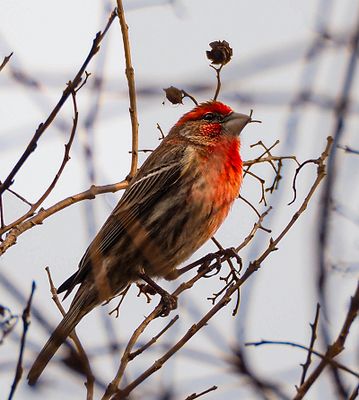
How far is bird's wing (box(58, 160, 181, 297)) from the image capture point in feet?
29.0

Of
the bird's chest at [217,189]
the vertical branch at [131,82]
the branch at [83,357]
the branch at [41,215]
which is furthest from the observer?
the bird's chest at [217,189]

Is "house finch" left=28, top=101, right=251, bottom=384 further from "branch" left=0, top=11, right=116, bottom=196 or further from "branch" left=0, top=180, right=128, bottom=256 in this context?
"branch" left=0, top=11, right=116, bottom=196

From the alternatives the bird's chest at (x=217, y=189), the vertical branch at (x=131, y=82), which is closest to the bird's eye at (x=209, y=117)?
the bird's chest at (x=217, y=189)

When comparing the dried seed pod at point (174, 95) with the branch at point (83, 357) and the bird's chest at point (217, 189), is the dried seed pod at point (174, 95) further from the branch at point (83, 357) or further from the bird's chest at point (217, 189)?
the branch at point (83, 357)

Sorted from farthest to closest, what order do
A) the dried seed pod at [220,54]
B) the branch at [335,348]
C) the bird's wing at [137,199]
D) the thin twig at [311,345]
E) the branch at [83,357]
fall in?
the bird's wing at [137,199] → the dried seed pod at [220,54] → the thin twig at [311,345] → the branch at [335,348] → the branch at [83,357]

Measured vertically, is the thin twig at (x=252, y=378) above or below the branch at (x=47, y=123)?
below

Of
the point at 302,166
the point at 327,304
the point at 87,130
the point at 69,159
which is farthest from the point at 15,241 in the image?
the point at 327,304

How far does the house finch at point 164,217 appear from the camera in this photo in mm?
8375

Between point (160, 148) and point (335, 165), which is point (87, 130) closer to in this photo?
point (335, 165)

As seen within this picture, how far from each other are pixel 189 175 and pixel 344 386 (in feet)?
19.5

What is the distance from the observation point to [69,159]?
5.92 meters

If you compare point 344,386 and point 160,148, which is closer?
point 344,386

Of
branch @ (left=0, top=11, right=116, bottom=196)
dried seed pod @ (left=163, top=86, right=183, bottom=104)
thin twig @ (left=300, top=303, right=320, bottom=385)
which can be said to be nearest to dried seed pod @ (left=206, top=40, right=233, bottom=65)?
dried seed pod @ (left=163, top=86, right=183, bottom=104)

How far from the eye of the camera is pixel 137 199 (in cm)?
903
